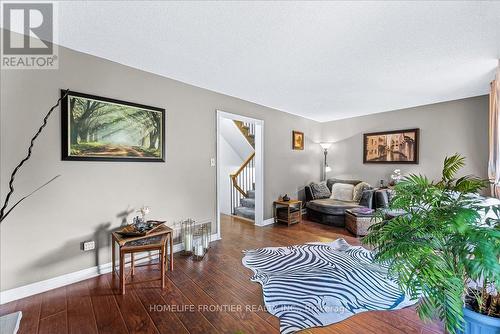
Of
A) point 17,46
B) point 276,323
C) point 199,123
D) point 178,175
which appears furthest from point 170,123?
point 276,323

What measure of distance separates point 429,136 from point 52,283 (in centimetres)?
612

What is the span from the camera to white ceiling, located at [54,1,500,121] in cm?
169

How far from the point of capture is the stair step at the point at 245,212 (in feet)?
15.8

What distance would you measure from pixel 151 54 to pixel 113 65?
53 centimetres

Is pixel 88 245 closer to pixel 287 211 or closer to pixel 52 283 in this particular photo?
pixel 52 283

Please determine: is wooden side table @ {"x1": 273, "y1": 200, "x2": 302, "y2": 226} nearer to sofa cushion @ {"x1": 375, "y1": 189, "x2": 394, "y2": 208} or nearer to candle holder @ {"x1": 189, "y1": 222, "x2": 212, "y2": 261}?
sofa cushion @ {"x1": 375, "y1": 189, "x2": 394, "y2": 208}

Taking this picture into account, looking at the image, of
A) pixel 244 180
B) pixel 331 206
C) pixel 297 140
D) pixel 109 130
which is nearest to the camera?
pixel 109 130

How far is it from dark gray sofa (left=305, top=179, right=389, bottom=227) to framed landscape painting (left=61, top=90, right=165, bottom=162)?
3341 millimetres

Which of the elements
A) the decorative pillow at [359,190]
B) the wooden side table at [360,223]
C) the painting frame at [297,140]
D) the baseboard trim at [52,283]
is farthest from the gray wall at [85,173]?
the decorative pillow at [359,190]

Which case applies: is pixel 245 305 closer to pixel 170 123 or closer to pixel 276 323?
pixel 276 323

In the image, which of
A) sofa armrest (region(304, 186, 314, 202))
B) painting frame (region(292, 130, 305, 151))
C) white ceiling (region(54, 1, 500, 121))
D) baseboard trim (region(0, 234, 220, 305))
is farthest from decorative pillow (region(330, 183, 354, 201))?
baseboard trim (region(0, 234, 220, 305))

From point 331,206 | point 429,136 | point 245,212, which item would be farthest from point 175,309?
point 429,136

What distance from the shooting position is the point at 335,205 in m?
4.39

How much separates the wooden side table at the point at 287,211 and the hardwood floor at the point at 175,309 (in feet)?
6.74
